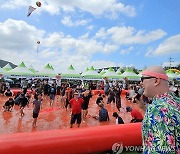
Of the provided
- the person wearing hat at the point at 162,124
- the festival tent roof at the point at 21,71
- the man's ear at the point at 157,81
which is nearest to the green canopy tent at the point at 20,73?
the festival tent roof at the point at 21,71

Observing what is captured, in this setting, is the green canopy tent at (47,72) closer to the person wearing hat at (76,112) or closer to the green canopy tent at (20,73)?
the green canopy tent at (20,73)

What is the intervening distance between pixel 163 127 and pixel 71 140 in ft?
13.1

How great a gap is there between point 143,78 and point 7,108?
540 inches

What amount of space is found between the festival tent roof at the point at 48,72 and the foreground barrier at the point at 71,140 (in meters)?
22.8

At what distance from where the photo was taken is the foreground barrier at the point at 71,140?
4988 millimetres

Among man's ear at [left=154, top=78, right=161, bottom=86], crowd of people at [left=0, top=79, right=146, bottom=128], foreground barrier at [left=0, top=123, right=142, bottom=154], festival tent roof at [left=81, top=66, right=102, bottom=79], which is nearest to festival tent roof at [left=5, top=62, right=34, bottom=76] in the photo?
crowd of people at [left=0, top=79, right=146, bottom=128]

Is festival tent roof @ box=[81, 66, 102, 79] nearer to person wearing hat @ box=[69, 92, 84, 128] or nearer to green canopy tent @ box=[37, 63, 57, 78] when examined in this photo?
green canopy tent @ box=[37, 63, 57, 78]

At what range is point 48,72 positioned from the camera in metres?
28.6

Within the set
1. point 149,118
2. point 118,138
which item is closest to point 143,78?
point 149,118

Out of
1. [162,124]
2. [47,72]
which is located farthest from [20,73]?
[162,124]

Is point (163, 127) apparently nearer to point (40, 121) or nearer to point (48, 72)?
point (40, 121)

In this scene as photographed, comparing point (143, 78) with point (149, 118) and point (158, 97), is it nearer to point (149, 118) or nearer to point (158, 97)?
point (158, 97)

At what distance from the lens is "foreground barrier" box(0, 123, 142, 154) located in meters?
4.99

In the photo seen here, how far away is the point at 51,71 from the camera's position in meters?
28.9
